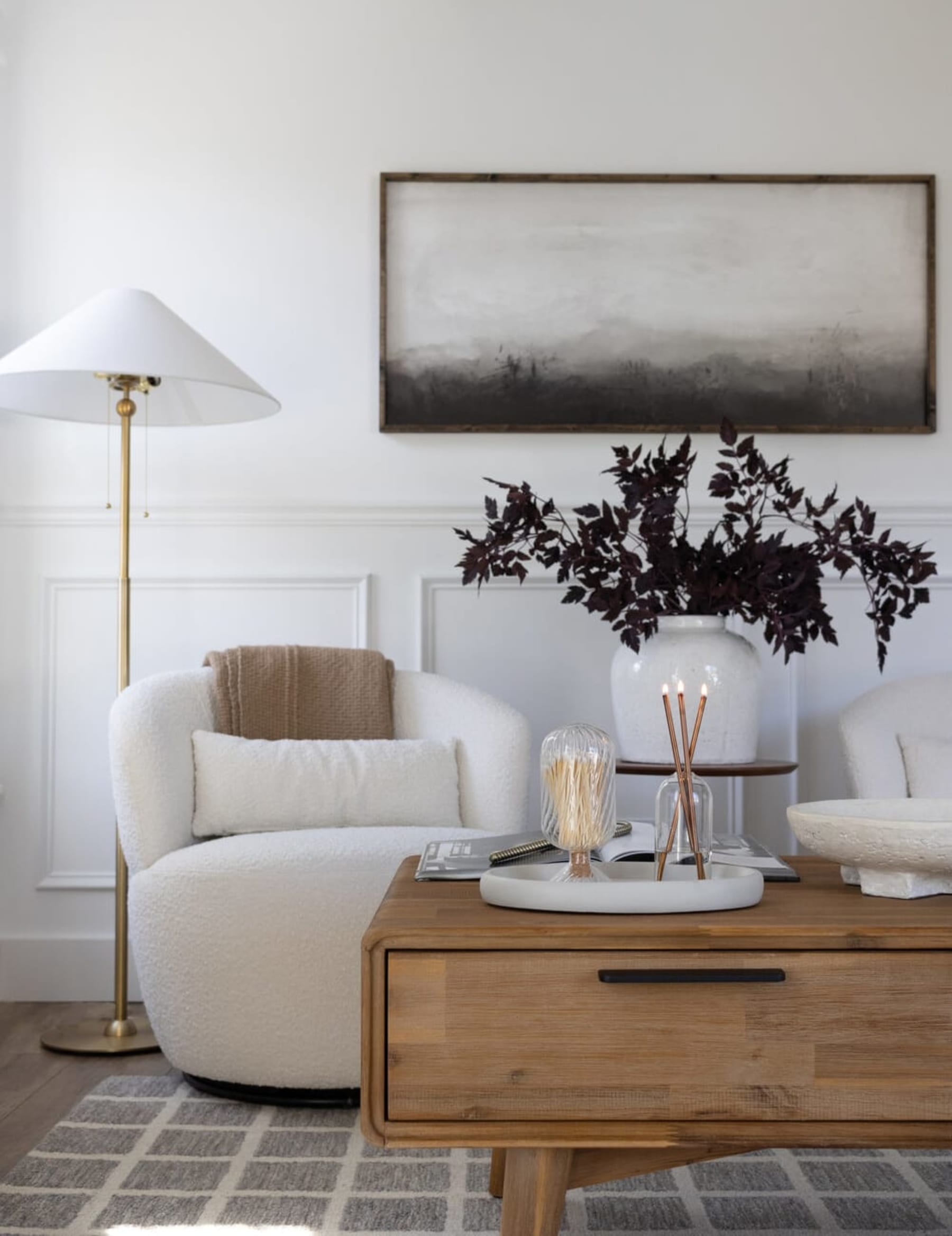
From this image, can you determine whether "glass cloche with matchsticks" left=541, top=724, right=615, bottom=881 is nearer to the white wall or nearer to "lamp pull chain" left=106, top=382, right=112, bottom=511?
the white wall

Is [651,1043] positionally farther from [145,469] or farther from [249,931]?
[145,469]

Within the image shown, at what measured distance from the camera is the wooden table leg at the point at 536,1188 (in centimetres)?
124

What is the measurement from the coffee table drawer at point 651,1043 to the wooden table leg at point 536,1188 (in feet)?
0.18

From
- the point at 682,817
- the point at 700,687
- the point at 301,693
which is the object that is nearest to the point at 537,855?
the point at 682,817

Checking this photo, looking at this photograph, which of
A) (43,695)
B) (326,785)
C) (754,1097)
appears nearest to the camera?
(754,1097)

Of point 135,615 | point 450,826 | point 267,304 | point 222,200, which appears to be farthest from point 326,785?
point 222,200

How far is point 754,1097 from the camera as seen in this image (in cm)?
122

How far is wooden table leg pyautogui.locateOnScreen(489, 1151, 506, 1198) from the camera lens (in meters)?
1.74

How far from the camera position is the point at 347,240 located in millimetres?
3215

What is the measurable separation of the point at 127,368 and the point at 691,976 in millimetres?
1818

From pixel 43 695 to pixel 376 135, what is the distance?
1.64 metres

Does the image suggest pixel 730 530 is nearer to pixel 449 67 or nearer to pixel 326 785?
pixel 326 785

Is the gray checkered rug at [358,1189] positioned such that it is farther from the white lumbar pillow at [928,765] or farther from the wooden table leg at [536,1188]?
the white lumbar pillow at [928,765]

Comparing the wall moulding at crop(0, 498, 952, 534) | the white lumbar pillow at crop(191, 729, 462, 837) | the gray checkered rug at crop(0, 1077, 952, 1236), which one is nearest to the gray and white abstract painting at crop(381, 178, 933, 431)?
the wall moulding at crop(0, 498, 952, 534)
